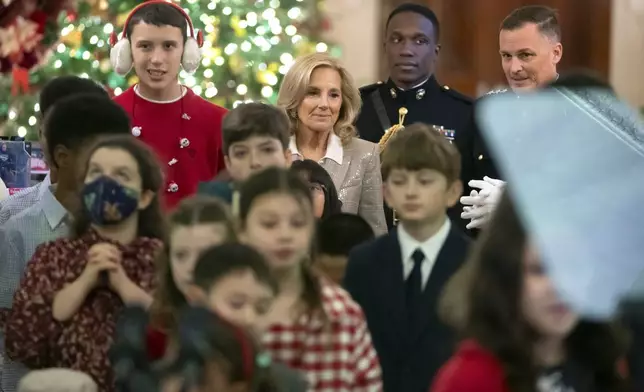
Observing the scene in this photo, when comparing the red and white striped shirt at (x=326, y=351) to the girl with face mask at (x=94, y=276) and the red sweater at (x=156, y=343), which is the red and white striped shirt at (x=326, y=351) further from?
the girl with face mask at (x=94, y=276)

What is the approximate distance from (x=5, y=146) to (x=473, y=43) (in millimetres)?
6561

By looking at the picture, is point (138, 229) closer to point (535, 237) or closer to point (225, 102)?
point (535, 237)

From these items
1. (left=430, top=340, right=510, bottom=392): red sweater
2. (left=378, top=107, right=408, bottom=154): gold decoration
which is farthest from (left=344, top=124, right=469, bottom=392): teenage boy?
(left=378, top=107, right=408, bottom=154): gold decoration

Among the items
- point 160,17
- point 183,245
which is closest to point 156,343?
point 183,245

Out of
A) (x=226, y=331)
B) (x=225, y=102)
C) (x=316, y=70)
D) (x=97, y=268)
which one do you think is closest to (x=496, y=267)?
(x=226, y=331)

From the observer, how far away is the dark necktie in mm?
3326

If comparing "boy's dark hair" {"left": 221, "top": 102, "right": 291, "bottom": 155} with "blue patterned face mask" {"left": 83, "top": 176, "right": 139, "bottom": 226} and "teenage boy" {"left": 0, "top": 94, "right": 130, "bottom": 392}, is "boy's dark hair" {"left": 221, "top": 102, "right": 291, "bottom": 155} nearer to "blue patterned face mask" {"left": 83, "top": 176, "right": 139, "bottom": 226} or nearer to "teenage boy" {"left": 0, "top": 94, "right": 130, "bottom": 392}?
"teenage boy" {"left": 0, "top": 94, "right": 130, "bottom": 392}

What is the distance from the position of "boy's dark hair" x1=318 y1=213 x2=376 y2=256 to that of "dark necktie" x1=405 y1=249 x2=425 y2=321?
2.00 ft

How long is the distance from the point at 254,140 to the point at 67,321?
81 cm

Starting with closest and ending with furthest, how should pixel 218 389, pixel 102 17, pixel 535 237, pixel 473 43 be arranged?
pixel 535 237 → pixel 218 389 → pixel 102 17 → pixel 473 43

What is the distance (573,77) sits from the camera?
9.58 feet

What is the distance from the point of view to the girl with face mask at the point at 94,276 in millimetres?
3236

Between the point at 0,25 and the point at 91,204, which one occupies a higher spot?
the point at 0,25

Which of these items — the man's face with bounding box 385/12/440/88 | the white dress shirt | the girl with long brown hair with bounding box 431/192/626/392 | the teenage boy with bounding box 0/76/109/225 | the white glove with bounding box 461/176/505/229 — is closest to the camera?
the girl with long brown hair with bounding box 431/192/626/392
